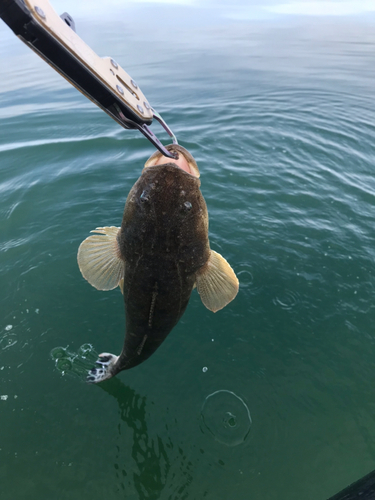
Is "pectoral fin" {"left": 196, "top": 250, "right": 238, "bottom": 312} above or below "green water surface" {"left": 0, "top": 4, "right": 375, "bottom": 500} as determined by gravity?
above

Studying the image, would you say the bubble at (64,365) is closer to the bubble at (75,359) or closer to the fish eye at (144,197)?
the bubble at (75,359)

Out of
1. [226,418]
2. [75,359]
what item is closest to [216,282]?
[226,418]

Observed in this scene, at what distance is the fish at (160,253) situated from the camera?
293 centimetres

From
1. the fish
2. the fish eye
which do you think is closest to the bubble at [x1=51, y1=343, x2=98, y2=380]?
the fish

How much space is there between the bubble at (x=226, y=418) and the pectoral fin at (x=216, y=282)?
74.0 inches

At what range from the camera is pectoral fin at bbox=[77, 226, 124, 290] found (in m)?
3.34

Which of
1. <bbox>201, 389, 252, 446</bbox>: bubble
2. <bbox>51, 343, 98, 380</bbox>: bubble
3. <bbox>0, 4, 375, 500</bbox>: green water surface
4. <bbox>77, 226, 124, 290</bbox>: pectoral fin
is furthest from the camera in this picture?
<bbox>51, 343, 98, 380</bbox>: bubble

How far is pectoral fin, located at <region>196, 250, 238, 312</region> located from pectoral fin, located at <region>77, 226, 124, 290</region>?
36.5 inches

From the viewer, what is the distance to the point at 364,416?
14.3 feet

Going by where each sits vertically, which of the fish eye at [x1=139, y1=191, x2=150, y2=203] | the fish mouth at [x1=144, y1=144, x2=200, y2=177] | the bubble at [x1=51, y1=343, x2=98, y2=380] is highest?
the fish mouth at [x1=144, y1=144, x2=200, y2=177]

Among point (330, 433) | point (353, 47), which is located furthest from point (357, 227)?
point (353, 47)

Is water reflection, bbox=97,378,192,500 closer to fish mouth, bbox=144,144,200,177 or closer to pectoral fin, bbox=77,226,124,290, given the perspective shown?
pectoral fin, bbox=77,226,124,290

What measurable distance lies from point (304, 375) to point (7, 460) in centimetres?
433

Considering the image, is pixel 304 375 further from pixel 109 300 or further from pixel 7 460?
pixel 7 460
